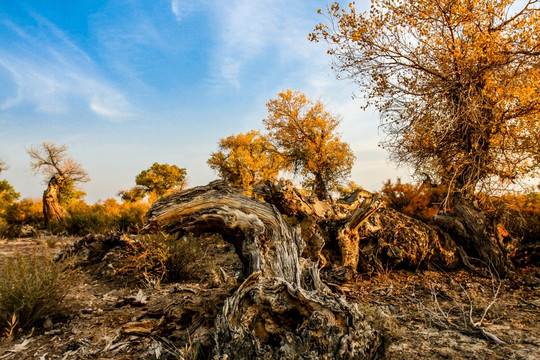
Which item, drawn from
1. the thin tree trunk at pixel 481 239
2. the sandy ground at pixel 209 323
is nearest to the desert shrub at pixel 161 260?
the sandy ground at pixel 209 323

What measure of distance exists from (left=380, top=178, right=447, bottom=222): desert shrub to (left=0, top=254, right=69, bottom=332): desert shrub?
887 centimetres

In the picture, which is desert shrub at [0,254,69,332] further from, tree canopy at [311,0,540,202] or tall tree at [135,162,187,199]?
tall tree at [135,162,187,199]

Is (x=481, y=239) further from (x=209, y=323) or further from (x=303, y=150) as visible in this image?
(x=303, y=150)

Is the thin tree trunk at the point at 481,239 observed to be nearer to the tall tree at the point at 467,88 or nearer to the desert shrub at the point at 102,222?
the tall tree at the point at 467,88

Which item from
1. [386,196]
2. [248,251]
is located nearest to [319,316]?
[248,251]

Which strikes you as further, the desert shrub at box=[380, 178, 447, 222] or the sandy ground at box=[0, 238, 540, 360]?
the desert shrub at box=[380, 178, 447, 222]

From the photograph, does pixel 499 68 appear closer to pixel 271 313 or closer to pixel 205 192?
pixel 205 192

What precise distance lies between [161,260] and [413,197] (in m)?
8.42

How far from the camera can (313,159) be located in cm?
2284

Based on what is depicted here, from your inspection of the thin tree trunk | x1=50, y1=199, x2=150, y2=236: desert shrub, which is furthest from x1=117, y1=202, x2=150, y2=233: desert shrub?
the thin tree trunk

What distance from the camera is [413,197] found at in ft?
35.6

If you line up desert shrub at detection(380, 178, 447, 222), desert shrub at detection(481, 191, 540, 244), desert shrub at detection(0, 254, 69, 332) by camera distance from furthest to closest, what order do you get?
desert shrub at detection(380, 178, 447, 222), desert shrub at detection(481, 191, 540, 244), desert shrub at detection(0, 254, 69, 332)

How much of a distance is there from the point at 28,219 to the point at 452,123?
20535 millimetres

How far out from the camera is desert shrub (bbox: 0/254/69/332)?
3914mm
